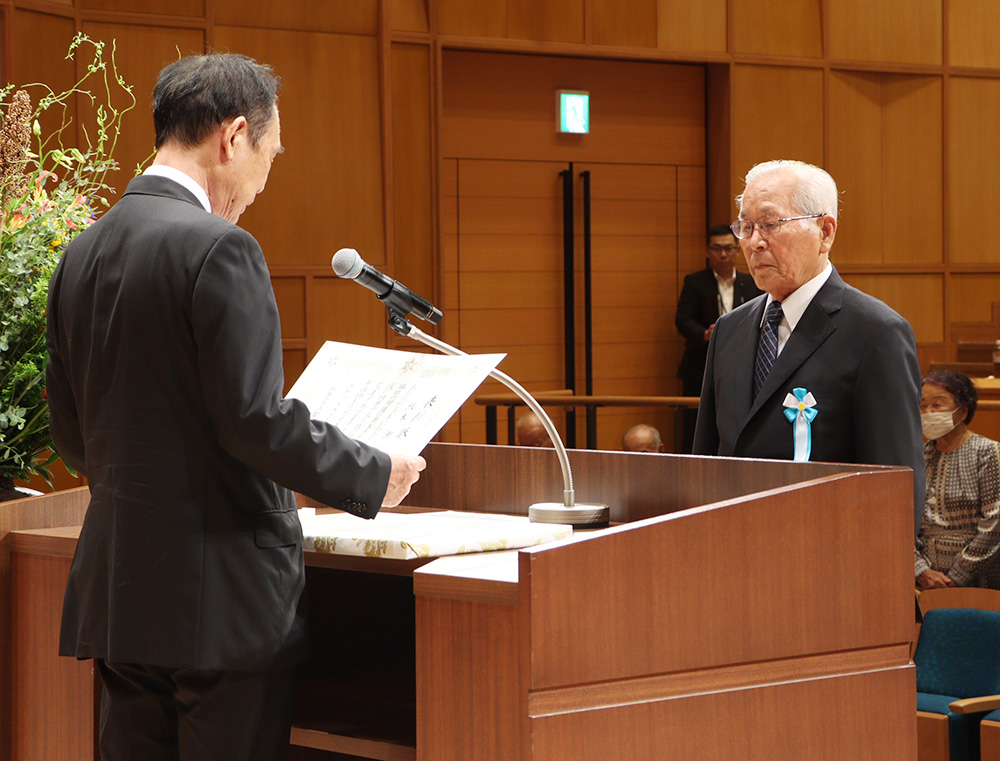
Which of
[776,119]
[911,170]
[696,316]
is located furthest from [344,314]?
[911,170]

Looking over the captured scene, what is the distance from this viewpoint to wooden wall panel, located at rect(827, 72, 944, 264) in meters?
7.41

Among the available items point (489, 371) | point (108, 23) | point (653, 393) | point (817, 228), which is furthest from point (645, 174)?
point (489, 371)

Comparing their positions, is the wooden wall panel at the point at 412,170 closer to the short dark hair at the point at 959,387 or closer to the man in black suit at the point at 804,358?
the short dark hair at the point at 959,387

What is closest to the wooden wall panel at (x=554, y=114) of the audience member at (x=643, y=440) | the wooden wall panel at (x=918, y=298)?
the wooden wall panel at (x=918, y=298)

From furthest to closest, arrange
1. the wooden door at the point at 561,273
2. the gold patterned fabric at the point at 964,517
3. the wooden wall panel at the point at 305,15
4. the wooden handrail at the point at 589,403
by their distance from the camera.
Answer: the wooden door at the point at 561,273, the wooden wall panel at the point at 305,15, the wooden handrail at the point at 589,403, the gold patterned fabric at the point at 964,517

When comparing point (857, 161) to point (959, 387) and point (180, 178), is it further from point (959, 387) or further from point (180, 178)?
point (180, 178)

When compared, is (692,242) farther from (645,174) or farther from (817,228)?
(817,228)

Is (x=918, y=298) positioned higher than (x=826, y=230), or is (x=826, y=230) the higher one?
(x=918, y=298)

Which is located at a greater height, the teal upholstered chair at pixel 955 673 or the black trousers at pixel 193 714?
the black trousers at pixel 193 714

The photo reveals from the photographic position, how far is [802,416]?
2150mm

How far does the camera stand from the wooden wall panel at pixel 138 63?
586 centimetres

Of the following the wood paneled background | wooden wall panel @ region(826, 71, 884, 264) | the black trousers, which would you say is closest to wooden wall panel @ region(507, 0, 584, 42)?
the wood paneled background

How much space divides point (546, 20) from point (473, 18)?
17.2 inches

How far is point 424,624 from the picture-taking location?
1445 millimetres
